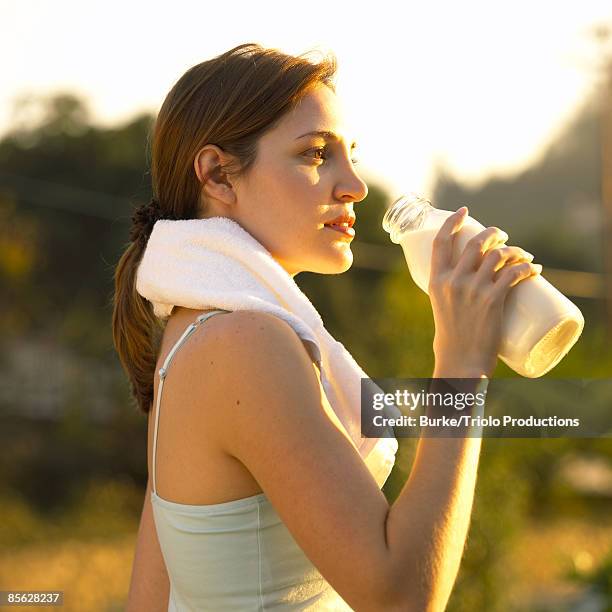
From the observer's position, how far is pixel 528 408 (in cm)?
320

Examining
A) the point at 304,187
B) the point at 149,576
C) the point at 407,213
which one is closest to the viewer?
the point at 304,187

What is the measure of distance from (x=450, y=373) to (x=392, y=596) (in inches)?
11.1

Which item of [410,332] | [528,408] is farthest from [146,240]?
[410,332]

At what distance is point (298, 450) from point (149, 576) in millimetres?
627

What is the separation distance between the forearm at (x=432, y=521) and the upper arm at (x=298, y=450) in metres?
0.02

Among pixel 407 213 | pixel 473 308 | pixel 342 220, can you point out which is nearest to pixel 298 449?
pixel 473 308

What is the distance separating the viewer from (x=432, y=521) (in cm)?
121

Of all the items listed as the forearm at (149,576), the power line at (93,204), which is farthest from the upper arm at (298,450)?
the power line at (93,204)

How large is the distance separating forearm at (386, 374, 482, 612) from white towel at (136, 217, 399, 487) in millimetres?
201

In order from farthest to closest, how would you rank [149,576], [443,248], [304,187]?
[149,576]
[304,187]
[443,248]

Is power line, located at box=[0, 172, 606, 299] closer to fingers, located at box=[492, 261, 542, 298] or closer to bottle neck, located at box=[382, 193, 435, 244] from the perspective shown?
bottle neck, located at box=[382, 193, 435, 244]

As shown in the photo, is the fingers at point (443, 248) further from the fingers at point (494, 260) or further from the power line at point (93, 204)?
the power line at point (93, 204)

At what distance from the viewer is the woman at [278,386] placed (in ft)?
4.01

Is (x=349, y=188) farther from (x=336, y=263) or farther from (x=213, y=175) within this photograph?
(x=213, y=175)
